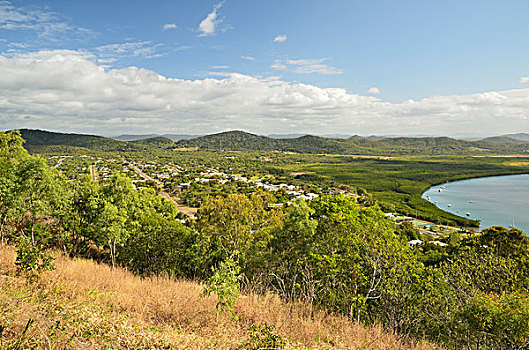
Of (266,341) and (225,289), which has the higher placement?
(225,289)

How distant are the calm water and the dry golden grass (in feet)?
252

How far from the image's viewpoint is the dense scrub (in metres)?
8.91

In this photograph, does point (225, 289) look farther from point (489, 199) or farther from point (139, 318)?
point (489, 199)

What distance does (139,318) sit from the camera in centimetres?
608

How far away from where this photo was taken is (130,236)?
1955 cm

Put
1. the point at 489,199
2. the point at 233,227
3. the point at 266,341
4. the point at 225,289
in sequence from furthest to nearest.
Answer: the point at 489,199 → the point at 233,227 → the point at 225,289 → the point at 266,341

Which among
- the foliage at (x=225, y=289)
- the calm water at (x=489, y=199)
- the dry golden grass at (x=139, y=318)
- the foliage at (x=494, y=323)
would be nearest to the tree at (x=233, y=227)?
the dry golden grass at (x=139, y=318)

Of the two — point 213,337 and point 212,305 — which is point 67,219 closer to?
point 212,305

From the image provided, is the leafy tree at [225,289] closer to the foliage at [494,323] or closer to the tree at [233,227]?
the foliage at [494,323]

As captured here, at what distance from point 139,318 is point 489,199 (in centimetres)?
12297

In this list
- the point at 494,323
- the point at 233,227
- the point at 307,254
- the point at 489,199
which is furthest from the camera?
the point at 489,199

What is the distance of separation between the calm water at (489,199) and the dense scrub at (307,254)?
68091 mm

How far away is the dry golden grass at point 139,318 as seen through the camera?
491 centimetres

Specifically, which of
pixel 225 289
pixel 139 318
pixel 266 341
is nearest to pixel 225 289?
pixel 225 289
